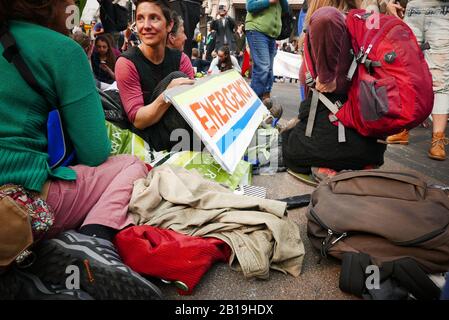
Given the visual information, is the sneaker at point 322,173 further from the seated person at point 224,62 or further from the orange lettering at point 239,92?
the seated person at point 224,62

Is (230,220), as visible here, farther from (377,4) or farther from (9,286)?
(377,4)

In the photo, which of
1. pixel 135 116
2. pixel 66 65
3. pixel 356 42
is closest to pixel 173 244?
pixel 66 65

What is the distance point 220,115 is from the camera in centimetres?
240

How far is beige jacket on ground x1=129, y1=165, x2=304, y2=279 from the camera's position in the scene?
53.2 inches

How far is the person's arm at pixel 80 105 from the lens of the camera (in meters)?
1.22

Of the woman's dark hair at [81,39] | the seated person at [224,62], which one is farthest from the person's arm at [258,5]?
the seated person at [224,62]

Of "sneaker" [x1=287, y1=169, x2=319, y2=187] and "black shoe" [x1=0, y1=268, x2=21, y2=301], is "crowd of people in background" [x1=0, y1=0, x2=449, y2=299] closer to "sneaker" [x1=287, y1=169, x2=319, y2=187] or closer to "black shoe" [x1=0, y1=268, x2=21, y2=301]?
"sneaker" [x1=287, y1=169, x2=319, y2=187]

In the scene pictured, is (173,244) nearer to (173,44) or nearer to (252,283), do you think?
(252,283)

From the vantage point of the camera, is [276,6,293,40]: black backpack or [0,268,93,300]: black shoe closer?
[0,268,93,300]: black shoe

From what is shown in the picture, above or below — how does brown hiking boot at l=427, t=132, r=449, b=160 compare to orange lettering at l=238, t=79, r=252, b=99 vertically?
below

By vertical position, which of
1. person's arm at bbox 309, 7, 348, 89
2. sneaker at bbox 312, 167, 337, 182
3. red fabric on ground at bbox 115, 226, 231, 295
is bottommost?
sneaker at bbox 312, 167, 337, 182

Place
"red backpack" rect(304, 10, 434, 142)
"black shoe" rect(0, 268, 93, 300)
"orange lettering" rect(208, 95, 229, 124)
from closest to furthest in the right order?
"black shoe" rect(0, 268, 93, 300) → "red backpack" rect(304, 10, 434, 142) → "orange lettering" rect(208, 95, 229, 124)

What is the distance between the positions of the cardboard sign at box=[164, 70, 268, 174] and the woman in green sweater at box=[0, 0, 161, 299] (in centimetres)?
70

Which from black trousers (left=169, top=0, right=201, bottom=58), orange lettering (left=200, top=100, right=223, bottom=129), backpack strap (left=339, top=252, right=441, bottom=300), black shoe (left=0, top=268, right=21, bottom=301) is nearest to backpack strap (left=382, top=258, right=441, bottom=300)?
backpack strap (left=339, top=252, right=441, bottom=300)
